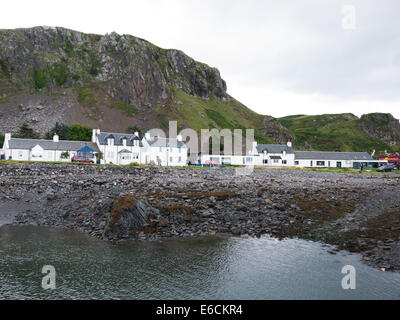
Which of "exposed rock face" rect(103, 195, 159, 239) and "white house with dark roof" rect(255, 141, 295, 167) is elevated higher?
"white house with dark roof" rect(255, 141, 295, 167)

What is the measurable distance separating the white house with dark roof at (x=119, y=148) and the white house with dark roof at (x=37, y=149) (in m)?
3.07

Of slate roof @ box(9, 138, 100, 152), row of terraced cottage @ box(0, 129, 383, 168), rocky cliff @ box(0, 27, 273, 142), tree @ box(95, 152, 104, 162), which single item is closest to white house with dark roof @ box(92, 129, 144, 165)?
row of terraced cottage @ box(0, 129, 383, 168)

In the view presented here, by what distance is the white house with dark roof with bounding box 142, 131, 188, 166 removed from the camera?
84562 millimetres

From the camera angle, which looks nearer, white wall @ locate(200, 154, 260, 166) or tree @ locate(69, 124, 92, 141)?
white wall @ locate(200, 154, 260, 166)

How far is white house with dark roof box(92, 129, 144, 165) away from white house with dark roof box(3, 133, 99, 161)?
10.1 ft

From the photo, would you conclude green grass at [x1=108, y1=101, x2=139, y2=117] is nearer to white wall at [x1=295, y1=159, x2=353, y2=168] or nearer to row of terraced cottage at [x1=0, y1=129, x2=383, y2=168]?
row of terraced cottage at [x1=0, y1=129, x2=383, y2=168]

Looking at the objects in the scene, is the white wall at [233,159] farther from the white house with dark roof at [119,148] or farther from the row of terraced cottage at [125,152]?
the white house with dark roof at [119,148]

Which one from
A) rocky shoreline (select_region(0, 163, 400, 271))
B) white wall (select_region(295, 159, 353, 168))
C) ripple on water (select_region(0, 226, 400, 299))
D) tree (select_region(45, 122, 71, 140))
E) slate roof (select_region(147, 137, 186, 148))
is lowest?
ripple on water (select_region(0, 226, 400, 299))

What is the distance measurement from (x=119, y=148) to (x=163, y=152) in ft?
40.9

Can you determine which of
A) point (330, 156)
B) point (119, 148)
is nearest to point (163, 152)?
point (119, 148)

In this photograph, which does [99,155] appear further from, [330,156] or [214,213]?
[330,156]

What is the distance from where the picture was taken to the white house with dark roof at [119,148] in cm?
8150

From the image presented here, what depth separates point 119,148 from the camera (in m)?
84.2
